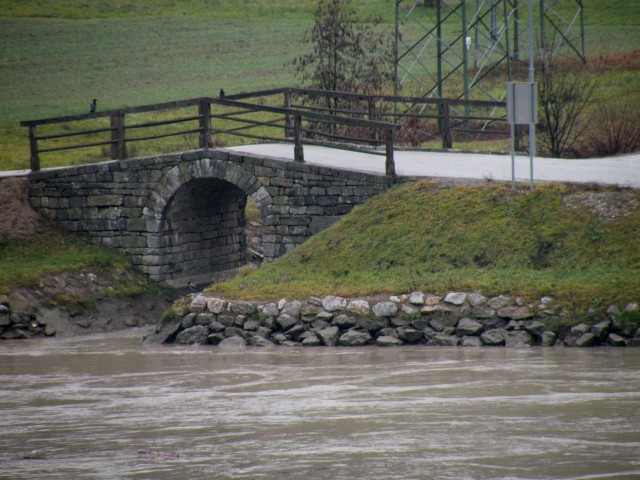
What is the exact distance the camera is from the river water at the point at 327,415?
360 inches

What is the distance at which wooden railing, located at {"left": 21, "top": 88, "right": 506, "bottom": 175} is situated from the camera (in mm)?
19703

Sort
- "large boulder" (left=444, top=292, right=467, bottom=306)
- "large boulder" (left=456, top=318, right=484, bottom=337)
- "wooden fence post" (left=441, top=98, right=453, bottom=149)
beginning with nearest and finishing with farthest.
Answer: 1. "large boulder" (left=456, top=318, right=484, bottom=337)
2. "large boulder" (left=444, top=292, right=467, bottom=306)
3. "wooden fence post" (left=441, top=98, right=453, bottom=149)

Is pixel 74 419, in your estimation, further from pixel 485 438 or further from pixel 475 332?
pixel 475 332

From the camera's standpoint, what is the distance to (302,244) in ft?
59.7

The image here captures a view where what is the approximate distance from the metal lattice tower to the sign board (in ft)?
41.7

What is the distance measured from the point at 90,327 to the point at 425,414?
31.0ft

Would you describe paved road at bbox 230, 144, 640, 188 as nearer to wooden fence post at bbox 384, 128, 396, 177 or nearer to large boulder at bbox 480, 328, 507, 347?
wooden fence post at bbox 384, 128, 396, 177

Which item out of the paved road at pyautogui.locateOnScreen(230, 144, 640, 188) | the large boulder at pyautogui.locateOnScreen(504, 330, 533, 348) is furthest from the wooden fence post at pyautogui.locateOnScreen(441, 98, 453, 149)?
the large boulder at pyautogui.locateOnScreen(504, 330, 533, 348)

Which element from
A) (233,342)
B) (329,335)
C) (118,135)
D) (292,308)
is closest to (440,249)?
(329,335)

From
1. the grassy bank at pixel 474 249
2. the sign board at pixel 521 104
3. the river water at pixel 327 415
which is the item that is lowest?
the river water at pixel 327 415

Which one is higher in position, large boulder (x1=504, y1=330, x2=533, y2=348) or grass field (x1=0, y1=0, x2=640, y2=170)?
grass field (x1=0, y1=0, x2=640, y2=170)

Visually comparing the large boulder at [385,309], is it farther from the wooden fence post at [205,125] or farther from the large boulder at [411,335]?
the wooden fence post at [205,125]

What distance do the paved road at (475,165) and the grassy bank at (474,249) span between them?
843 mm

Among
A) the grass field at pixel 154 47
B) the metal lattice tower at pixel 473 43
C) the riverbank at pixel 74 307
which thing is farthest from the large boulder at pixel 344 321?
the grass field at pixel 154 47
